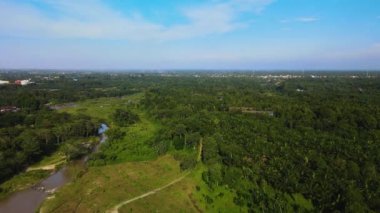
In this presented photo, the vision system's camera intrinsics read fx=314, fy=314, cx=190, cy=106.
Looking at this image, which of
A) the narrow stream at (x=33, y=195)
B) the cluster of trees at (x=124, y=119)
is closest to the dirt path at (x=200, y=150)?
→ the narrow stream at (x=33, y=195)

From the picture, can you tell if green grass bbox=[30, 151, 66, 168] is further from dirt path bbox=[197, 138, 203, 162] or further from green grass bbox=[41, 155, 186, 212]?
dirt path bbox=[197, 138, 203, 162]

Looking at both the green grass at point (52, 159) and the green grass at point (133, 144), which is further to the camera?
the green grass at point (133, 144)

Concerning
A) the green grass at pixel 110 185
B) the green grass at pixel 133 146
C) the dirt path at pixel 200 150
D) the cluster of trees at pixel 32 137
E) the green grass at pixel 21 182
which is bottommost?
the green grass at pixel 21 182

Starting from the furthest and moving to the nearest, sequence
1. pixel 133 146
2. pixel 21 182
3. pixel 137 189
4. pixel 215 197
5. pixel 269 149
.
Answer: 1. pixel 133 146
2. pixel 269 149
3. pixel 21 182
4. pixel 137 189
5. pixel 215 197

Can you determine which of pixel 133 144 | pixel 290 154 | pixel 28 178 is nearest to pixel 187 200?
pixel 290 154

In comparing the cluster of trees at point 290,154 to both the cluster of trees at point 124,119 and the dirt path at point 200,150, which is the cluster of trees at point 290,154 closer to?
the dirt path at point 200,150

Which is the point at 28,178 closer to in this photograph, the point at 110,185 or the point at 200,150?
the point at 110,185

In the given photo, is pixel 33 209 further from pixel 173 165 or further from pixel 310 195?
pixel 310 195

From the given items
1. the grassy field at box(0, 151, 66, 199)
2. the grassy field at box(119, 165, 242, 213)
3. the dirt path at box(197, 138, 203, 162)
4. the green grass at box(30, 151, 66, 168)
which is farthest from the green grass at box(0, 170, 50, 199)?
the dirt path at box(197, 138, 203, 162)
